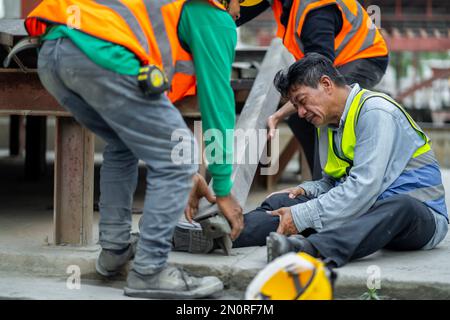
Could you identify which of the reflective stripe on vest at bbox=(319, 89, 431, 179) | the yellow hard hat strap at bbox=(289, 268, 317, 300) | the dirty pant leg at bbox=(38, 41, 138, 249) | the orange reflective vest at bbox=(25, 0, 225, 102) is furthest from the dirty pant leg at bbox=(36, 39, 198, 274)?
the reflective stripe on vest at bbox=(319, 89, 431, 179)

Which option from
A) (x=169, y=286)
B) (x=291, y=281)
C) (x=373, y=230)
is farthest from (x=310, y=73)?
(x=291, y=281)

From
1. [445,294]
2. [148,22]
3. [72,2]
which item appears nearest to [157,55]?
[148,22]

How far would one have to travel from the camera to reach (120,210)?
3795mm

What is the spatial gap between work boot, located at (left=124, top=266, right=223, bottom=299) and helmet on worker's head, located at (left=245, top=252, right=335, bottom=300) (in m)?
0.63

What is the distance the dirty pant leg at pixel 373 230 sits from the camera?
3.71 meters

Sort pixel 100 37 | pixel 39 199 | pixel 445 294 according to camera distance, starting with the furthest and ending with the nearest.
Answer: pixel 39 199 < pixel 445 294 < pixel 100 37

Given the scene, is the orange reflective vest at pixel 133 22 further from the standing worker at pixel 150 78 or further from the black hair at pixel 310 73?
the black hair at pixel 310 73

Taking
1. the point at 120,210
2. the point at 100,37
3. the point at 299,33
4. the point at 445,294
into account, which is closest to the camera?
the point at 100,37

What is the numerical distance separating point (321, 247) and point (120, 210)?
0.98 metres

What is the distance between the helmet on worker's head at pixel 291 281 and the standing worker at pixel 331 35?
1.81m

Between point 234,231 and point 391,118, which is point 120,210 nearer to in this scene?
point 234,231

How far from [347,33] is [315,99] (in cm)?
101

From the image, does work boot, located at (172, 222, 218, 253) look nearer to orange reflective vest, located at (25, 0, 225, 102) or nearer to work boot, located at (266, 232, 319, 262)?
work boot, located at (266, 232, 319, 262)

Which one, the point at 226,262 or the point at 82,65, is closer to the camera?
the point at 82,65
